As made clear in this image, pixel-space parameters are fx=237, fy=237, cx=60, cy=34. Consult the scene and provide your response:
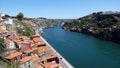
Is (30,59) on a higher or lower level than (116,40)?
higher

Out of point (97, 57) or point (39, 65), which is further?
point (97, 57)

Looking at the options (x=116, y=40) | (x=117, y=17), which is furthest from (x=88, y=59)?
(x=117, y=17)

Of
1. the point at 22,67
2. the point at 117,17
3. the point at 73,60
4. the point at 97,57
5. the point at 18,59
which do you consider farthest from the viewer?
the point at 117,17

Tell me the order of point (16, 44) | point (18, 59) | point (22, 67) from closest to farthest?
1. point (22, 67)
2. point (18, 59)
3. point (16, 44)

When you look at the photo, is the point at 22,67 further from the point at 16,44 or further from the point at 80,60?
the point at 80,60

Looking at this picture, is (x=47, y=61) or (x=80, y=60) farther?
(x=80, y=60)

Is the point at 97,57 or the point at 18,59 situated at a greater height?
the point at 18,59

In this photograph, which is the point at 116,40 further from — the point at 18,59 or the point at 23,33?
the point at 18,59

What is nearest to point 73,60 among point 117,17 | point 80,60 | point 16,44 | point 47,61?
point 80,60

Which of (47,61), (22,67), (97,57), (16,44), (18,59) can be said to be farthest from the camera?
(97,57)
